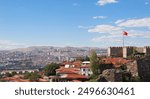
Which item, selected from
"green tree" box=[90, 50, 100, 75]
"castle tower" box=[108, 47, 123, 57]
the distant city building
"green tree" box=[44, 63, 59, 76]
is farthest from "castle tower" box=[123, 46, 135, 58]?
"green tree" box=[44, 63, 59, 76]

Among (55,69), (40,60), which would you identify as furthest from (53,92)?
(40,60)

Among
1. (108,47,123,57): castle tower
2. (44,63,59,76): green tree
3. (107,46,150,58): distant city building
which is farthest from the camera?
(108,47,123,57): castle tower

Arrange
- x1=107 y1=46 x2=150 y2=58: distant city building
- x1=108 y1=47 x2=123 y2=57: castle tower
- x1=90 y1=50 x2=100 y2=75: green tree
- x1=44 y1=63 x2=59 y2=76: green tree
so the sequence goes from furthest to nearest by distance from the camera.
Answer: x1=108 y1=47 x2=123 y2=57: castle tower < x1=107 y1=46 x2=150 y2=58: distant city building < x1=90 y1=50 x2=100 y2=75: green tree < x1=44 y1=63 x2=59 y2=76: green tree

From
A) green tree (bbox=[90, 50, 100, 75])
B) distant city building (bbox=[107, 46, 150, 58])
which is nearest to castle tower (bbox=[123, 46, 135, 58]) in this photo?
distant city building (bbox=[107, 46, 150, 58])

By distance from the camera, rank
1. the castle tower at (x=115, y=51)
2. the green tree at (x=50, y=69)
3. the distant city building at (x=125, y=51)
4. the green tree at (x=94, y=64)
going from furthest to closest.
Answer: the castle tower at (x=115, y=51), the distant city building at (x=125, y=51), the green tree at (x=94, y=64), the green tree at (x=50, y=69)

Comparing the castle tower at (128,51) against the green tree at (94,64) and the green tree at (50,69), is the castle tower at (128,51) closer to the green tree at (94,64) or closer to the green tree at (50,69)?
the green tree at (94,64)

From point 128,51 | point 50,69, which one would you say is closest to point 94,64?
point 50,69

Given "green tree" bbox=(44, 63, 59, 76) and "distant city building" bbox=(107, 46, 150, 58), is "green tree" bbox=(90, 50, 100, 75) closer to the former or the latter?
"green tree" bbox=(44, 63, 59, 76)

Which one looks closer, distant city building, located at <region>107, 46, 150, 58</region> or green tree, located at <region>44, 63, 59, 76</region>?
green tree, located at <region>44, 63, 59, 76</region>

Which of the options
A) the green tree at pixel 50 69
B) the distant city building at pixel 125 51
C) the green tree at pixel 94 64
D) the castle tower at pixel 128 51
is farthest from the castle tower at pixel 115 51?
the green tree at pixel 50 69

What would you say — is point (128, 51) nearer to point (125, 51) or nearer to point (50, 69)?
point (125, 51)

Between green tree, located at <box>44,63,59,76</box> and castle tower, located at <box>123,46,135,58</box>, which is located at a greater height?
castle tower, located at <box>123,46,135,58</box>

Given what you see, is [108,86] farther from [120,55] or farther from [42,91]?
[120,55]
